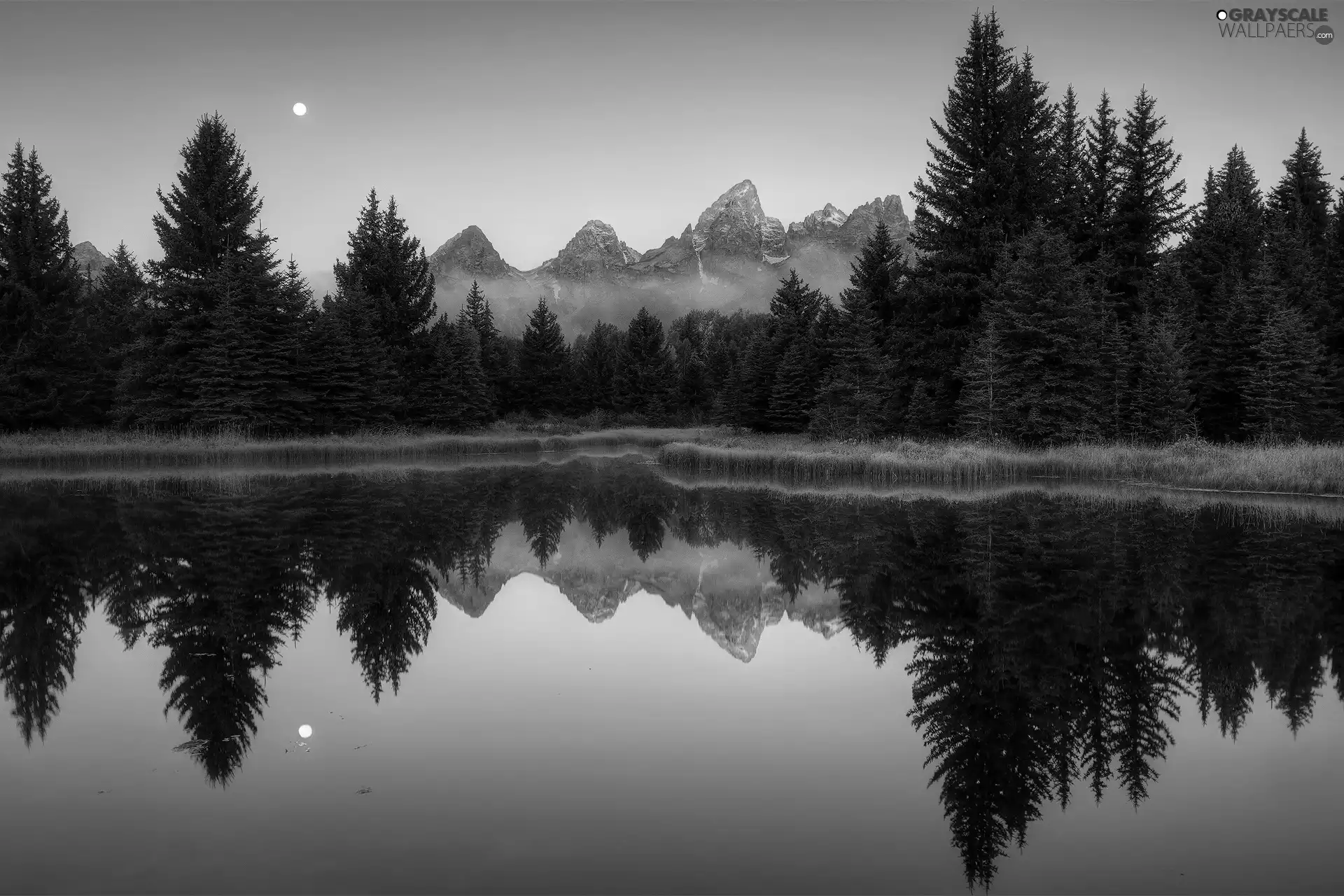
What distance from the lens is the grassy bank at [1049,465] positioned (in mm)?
19422

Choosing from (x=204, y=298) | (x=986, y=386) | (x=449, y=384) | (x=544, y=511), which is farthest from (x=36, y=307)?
(x=986, y=386)

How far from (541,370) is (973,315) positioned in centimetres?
3900

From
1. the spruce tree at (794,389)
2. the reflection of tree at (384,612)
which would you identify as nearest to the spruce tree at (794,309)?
the spruce tree at (794,389)

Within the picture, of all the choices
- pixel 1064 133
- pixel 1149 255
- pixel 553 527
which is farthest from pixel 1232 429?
pixel 553 527

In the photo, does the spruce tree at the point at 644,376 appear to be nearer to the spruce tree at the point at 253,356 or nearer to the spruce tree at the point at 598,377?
the spruce tree at the point at 598,377

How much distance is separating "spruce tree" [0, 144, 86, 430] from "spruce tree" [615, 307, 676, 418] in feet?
136

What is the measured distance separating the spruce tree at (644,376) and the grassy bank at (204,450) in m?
29.5

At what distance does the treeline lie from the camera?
29609mm

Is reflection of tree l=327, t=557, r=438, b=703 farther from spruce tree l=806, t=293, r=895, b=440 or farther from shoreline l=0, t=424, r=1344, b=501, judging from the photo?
spruce tree l=806, t=293, r=895, b=440

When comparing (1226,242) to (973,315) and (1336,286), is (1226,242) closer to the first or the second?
(1336,286)

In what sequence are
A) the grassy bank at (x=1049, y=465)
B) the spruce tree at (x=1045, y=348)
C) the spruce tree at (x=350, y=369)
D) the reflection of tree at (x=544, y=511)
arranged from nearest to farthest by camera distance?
the reflection of tree at (x=544, y=511) → the grassy bank at (x=1049, y=465) → the spruce tree at (x=1045, y=348) → the spruce tree at (x=350, y=369)

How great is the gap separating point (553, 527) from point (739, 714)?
32.6 feet

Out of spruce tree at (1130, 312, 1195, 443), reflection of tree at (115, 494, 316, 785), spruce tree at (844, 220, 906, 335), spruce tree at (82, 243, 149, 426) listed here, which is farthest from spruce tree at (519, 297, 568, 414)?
reflection of tree at (115, 494, 316, 785)

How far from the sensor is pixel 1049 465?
24297 millimetres
